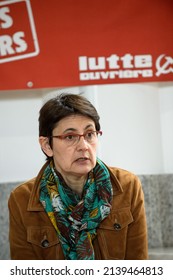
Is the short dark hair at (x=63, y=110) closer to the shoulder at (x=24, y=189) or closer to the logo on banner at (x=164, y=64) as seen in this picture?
the shoulder at (x=24, y=189)

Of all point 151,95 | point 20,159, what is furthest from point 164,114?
point 20,159

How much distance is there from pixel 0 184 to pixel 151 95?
28.7 inches

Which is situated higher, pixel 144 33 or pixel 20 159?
pixel 144 33

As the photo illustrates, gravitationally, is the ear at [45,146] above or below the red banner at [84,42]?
below

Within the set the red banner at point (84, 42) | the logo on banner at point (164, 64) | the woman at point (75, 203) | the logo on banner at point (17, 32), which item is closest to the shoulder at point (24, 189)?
the woman at point (75, 203)

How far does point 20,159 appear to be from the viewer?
5.68 ft

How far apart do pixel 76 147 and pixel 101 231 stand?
34 centimetres

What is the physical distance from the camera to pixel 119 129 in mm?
1716

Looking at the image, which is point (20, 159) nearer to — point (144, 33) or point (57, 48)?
point (57, 48)

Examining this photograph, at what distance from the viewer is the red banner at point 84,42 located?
67.2 inches

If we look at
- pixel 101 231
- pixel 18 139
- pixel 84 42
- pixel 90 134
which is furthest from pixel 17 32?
pixel 101 231

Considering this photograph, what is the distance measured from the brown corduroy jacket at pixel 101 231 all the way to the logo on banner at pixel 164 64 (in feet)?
1.62

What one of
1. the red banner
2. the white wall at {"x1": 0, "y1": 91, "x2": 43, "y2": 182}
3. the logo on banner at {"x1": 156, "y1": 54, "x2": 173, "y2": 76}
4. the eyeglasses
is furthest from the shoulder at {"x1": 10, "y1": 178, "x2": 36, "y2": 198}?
the logo on banner at {"x1": 156, "y1": 54, "x2": 173, "y2": 76}

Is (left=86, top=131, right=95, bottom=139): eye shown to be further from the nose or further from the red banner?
the red banner
